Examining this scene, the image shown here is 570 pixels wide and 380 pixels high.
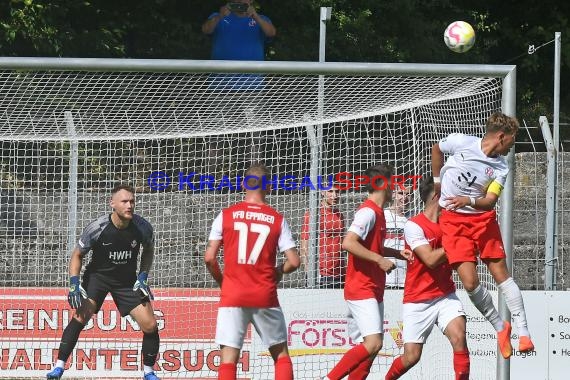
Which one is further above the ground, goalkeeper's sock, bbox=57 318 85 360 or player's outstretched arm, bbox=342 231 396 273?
player's outstretched arm, bbox=342 231 396 273

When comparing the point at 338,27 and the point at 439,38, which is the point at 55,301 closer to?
the point at 338,27

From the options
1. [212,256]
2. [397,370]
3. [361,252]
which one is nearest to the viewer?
[212,256]

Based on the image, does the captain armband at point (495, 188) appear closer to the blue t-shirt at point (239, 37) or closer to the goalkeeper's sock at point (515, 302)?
the goalkeeper's sock at point (515, 302)

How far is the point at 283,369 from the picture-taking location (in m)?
9.47

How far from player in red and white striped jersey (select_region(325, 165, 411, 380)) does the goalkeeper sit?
2.52m

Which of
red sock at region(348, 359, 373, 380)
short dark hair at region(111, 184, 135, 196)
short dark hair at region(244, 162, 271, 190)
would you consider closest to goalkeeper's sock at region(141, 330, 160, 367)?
short dark hair at region(111, 184, 135, 196)

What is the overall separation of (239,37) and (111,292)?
10.8ft

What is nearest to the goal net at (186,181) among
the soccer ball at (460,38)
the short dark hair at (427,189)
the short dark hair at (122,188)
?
the short dark hair at (122,188)

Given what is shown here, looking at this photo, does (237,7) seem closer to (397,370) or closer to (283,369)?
(397,370)

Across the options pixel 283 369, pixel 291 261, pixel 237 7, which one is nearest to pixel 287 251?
pixel 291 261

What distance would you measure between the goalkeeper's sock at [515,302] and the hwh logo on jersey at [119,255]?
3.95 meters

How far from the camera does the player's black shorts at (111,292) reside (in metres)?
12.1

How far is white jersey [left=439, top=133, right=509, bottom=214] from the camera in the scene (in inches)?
378

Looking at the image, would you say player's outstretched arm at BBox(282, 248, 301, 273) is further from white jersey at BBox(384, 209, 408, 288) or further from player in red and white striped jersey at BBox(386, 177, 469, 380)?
white jersey at BBox(384, 209, 408, 288)
